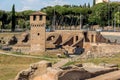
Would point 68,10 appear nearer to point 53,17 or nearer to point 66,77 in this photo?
point 53,17

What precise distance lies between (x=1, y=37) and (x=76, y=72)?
2480 inches

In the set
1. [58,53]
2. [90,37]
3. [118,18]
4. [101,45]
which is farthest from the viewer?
[118,18]

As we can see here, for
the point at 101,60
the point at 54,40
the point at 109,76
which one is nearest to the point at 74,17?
the point at 54,40

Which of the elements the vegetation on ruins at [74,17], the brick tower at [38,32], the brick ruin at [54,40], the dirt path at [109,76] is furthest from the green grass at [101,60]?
the vegetation on ruins at [74,17]

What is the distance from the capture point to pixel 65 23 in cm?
11375

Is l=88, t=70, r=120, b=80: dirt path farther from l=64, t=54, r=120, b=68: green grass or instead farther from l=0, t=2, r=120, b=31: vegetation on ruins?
l=0, t=2, r=120, b=31: vegetation on ruins

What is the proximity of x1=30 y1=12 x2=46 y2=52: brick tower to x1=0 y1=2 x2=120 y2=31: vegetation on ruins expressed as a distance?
4569cm

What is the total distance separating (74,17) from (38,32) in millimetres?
57930

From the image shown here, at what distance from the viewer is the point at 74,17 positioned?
370 feet

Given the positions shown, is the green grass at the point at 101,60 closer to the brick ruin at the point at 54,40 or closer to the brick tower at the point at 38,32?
the brick ruin at the point at 54,40

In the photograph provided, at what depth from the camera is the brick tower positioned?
5517cm

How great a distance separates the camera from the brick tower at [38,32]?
55.2m

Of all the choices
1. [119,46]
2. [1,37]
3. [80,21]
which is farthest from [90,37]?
[80,21]

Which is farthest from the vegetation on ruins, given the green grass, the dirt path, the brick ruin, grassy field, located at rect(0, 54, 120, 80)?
the dirt path
